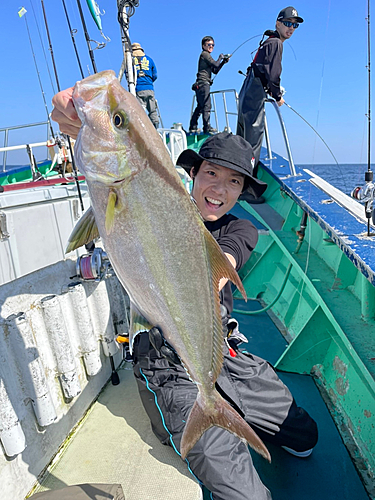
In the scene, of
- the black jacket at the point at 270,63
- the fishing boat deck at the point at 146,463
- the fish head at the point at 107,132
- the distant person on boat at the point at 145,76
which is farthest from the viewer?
the distant person on boat at the point at 145,76

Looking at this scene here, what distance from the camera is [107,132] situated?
1.21 meters

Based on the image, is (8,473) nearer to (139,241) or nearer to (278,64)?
(139,241)

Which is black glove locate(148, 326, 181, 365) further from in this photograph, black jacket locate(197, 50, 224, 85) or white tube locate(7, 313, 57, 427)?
black jacket locate(197, 50, 224, 85)

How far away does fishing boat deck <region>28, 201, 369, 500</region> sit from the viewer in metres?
2.03

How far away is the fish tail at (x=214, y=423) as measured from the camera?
60.1 inches

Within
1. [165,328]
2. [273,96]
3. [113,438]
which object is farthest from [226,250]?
[273,96]

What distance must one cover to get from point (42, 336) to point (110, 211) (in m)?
1.22

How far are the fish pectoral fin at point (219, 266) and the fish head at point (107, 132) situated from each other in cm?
42

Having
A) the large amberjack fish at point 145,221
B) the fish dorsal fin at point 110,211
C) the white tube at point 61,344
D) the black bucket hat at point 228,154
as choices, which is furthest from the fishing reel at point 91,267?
the fish dorsal fin at point 110,211

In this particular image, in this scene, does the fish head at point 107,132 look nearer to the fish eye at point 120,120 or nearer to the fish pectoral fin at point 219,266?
the fish eye at point 120,120

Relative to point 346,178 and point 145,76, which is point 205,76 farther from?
point 346,178

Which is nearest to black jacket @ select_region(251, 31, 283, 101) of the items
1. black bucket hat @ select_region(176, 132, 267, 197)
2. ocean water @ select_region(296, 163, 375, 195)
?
ocean water @ select_region(296, 163, 375, 195)

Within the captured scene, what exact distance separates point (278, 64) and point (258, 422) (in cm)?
502

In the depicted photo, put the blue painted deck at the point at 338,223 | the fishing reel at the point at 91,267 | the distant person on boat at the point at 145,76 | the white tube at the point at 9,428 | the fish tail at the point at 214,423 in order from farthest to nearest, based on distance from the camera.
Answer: the distant person on boat at the point at 145,76 → the fishing reel at the point at 91,267 → the blue painted deck at the point at 338,223 → the white tube at the point at 9,428 → the fish tail at the point at 214,423
